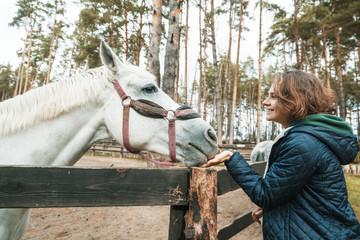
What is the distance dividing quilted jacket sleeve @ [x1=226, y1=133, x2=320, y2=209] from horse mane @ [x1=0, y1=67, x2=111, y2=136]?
157cm

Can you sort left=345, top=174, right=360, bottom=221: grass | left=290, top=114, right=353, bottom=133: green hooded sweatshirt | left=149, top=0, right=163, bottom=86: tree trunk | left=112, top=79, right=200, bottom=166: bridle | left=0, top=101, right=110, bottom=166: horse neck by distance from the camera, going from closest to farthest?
left=290, top=114, right=353, bottom=133: green hooded sweatshirt < left=0, top=101, right=110, bottom=166: horse neck < left=112, top=79, right=200, bottom=166: bridle < left=149, top=0, right=163, bottom=86: tree trunk < left=345, top=174, right=360, bottom=221: grass

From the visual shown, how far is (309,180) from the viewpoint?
1.14 meters

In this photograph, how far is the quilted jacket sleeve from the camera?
1.10 meters

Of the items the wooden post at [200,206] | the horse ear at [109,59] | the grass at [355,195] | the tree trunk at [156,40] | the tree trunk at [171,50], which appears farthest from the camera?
the grass at [355,195]

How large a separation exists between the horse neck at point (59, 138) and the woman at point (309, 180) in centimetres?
137

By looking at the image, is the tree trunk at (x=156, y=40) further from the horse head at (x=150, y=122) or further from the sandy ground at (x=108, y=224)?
the sandy ground at (x=108, y=224)

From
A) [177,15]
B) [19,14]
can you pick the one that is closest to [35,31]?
[19,14]

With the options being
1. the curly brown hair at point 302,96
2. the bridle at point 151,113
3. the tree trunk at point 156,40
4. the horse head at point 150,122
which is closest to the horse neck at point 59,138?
the horse head at point 150,122

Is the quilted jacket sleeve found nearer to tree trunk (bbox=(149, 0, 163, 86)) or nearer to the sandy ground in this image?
the sandy ground

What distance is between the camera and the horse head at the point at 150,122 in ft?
5.62

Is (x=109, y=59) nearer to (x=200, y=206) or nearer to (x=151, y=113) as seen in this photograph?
(x=151, y=113)

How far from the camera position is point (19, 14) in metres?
24.3

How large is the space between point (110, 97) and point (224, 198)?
20.2ft

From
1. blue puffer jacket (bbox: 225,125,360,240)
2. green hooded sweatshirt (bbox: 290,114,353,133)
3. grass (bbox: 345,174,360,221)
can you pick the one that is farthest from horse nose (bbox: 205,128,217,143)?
grass (bbox: 345,174,360,221)
